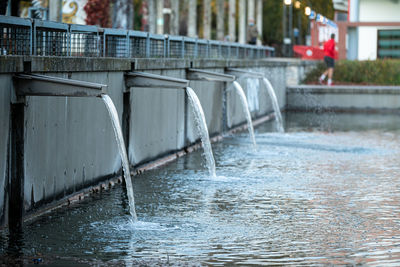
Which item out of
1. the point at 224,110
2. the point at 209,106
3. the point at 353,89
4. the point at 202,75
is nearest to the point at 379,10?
the point at 353,89

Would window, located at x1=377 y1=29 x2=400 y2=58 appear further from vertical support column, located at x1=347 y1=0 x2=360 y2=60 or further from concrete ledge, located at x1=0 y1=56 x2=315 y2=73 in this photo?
concrete ledge, located at x1=0 y1=56 x2=315 y2=73

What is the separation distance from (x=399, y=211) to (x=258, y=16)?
2958 inches

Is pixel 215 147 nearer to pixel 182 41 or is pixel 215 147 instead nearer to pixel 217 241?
pixel 182 41

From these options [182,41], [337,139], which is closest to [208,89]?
[182,41]

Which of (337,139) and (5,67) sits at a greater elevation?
(5,67)

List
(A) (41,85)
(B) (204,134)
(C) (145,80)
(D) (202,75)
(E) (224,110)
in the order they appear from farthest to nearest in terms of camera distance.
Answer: (E) (224,110), (D) (202,75), (B) (204,134), (C) (145,80), (A) (41,85)

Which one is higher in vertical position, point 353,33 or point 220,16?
point 220,16

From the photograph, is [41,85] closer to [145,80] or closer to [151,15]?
[145,80]

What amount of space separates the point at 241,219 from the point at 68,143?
2.91m

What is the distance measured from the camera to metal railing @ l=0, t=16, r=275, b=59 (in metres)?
13.1

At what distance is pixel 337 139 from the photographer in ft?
85.1

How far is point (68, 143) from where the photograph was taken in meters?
14.2

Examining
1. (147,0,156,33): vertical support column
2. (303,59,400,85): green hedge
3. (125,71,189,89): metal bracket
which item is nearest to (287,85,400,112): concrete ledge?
(303,59,400,85): green hedge

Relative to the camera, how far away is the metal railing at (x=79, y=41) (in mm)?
13070
